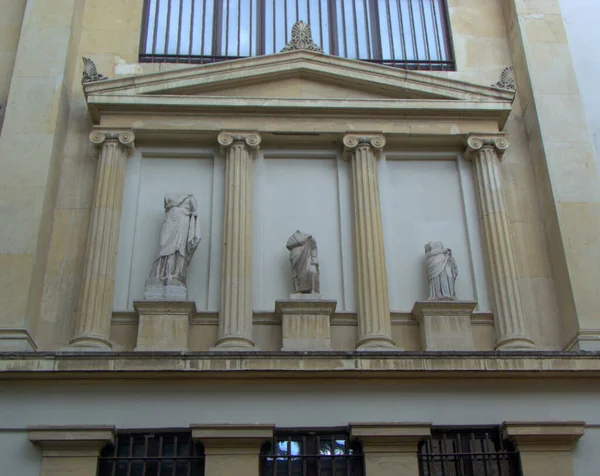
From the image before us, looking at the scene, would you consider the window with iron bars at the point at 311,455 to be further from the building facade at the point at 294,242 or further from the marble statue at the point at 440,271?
the marble statue at the point at 440,271

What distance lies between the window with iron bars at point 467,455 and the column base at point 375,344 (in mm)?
1263

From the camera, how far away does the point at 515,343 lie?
1121cm

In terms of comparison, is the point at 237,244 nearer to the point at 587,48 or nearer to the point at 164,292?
the point at 164,292

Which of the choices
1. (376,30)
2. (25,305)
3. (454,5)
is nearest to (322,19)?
(376,30)

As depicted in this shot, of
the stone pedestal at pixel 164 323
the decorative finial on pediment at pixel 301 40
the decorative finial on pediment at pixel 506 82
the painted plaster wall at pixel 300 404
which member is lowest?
the painted plaster wall at pixel 300 404

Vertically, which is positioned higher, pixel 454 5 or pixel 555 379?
pixel 454 5

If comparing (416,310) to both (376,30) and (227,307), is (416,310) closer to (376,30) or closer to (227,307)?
(227,307)

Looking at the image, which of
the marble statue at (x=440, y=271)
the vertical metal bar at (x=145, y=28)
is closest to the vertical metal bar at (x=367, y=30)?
the vertical metal bar at (x=145, y=28)

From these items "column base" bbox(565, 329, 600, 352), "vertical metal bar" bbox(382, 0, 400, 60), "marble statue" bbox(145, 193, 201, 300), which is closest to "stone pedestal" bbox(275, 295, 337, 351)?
"marble statue" bbox(145, 193, 201, 300)

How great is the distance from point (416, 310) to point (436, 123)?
3215 mm

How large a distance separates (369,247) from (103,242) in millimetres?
3650

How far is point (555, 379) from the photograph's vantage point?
35.0 ft

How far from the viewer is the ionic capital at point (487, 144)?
12.9 meters

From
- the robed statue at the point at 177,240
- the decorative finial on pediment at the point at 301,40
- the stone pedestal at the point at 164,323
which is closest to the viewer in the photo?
the stone pedestal at the point at 164,323
